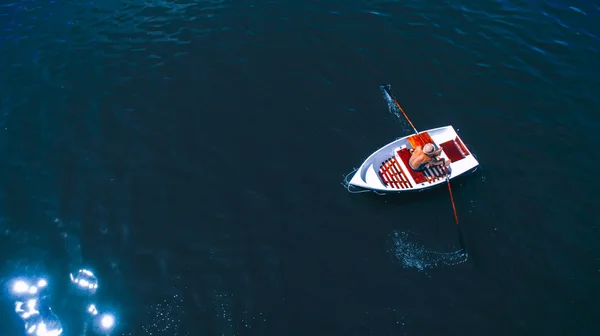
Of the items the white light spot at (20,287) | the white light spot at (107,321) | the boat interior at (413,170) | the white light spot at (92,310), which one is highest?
the boat interior at (413,170)

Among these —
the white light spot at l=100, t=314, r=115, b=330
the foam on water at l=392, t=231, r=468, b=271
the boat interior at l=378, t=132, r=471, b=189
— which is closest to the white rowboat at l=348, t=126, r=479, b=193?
the boat interior at l=378, t=132, r=471, b=189

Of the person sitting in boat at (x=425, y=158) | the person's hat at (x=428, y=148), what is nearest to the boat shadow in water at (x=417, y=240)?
the person sitting in boat at (x=425, y=158)

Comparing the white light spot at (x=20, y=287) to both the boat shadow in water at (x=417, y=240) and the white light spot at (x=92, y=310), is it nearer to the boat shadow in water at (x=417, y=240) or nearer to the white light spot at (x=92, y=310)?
the white light spot at (x=92, y=310)

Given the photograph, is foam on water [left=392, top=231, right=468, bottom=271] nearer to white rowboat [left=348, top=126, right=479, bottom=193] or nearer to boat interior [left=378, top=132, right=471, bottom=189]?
white rowboat [left=348, top=126, right=479, bottom=193]

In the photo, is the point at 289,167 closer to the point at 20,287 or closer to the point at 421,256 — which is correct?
the point at 421,256

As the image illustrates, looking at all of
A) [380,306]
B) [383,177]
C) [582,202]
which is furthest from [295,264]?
[582,202]

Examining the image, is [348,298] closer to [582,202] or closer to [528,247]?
[528,247]

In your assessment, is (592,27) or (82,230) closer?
(82,230)
